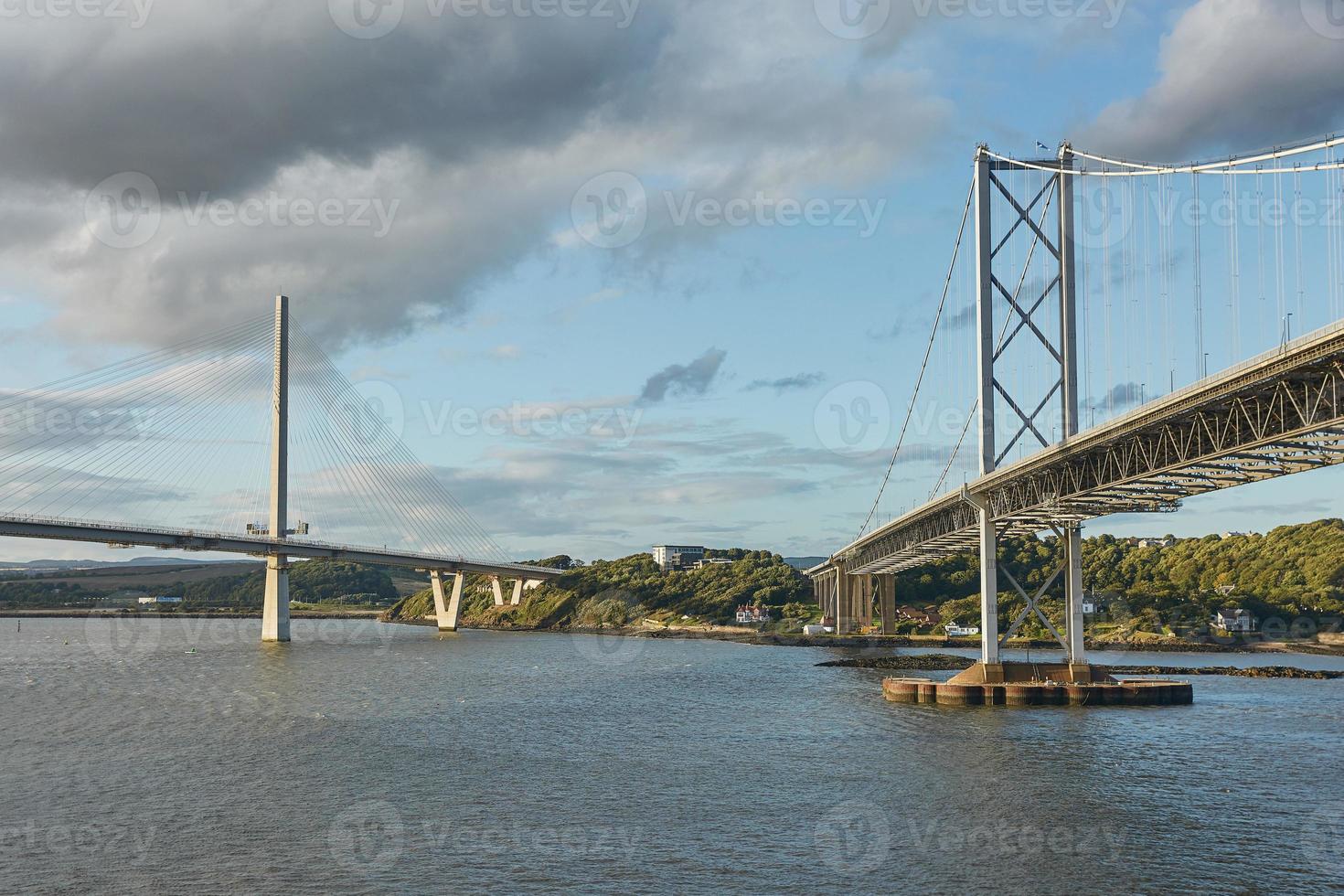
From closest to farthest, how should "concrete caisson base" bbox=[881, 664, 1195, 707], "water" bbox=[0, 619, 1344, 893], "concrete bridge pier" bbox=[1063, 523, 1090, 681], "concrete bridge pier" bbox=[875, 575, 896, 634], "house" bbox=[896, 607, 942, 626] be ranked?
"water" bbox=[0, 619, 1344, 893], "concrete caisson base" bbox=[881, 664, 1195, 707], "concrete bridge pier" bbox=[1063, 523, 1090, 681], "concrete bridge pier" bbox=[875, 575, 896, 634], "house" bbox=[896, 607, 942, 626]

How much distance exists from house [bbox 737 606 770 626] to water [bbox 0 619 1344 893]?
89.0 metres

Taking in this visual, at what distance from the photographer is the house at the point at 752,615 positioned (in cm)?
15715

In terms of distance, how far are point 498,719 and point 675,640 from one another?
3502 inches

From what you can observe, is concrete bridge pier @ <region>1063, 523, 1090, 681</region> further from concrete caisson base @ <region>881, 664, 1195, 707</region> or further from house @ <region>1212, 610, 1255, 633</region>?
house @ <region>1212, 610, 1255, 633</region>

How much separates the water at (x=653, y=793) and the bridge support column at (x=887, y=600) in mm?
71157

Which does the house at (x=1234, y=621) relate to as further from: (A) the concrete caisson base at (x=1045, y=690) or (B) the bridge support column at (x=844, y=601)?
(A) the concrete caisson base at (x=1045, y=690)

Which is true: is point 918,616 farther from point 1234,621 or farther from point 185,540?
point 185,540

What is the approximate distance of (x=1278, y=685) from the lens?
2945 inches

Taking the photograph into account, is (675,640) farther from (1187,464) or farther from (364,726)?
(1187,464)

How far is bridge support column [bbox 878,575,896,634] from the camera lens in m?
140

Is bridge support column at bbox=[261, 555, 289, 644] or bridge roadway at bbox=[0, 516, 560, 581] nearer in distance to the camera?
bridge roadway at bbox=[0, 516, 560, 581]

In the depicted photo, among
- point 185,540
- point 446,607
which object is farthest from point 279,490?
point 446,607

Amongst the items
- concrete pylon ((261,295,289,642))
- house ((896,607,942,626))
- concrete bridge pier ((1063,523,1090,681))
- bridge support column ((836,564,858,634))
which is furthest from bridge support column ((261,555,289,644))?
concrete bridge pier ((1063,523,1090,681))

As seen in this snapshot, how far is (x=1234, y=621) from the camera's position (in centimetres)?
12569
